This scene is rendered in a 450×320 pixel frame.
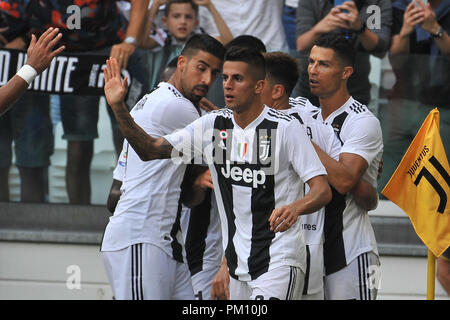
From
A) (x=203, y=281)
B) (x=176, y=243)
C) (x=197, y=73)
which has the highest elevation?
(x=197, y=73)

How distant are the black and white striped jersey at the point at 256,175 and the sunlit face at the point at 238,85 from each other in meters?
0.12

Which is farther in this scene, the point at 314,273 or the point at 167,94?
the point at 167,94

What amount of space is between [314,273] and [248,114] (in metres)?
1.03

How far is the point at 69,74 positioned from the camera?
310 inches

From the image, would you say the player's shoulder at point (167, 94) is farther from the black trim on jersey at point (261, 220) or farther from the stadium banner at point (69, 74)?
the stadium banner at point (69, 74)

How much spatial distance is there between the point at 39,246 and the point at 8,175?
0.69 m

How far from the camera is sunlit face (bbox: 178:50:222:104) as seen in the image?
5.78 metres

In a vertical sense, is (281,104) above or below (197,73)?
below

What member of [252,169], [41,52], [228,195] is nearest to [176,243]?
[228,195]

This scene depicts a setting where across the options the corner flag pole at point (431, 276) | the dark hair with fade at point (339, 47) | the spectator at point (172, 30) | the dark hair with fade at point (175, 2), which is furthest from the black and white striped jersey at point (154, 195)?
the dark hair with fade at point (175, 2)

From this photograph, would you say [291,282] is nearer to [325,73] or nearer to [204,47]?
[325,73]

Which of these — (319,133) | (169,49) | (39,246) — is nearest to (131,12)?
(169,49)
